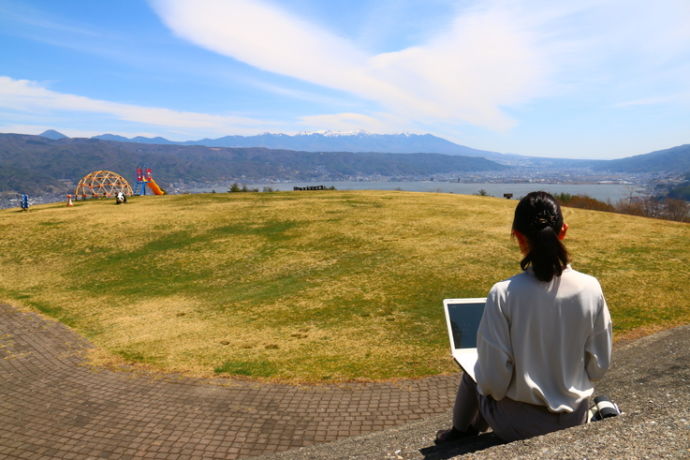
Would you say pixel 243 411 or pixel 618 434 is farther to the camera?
pixel 243 411

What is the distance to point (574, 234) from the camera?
66.6 feet

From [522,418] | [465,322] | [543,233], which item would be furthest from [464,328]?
[543,233]

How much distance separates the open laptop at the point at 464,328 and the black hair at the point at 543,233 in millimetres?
1377

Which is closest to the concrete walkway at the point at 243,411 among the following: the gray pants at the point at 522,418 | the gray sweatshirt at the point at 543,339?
the gray pants at the point at 522,418

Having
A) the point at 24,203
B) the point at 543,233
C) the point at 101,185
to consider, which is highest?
the point at 543,233

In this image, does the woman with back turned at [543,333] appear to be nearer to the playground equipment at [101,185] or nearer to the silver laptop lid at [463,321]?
the silver laptop lid at [463,321]

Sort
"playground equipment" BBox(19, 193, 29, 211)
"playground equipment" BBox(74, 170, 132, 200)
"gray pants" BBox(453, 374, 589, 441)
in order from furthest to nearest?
"playground equipment" BBox(74, 170, 132, 200)
"playground equipment" BBox(19, 193, 29, 211)
"gray pants" BBox(453, 374, 589, 441)

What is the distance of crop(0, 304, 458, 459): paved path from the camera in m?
6.65

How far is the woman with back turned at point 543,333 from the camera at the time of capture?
3059 mm

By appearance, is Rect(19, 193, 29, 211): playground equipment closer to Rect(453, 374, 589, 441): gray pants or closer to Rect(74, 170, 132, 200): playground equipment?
Rect(74, 170, 132, 200): playground equipment

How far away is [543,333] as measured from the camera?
313 centimetres

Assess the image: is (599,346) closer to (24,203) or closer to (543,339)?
(543,339)

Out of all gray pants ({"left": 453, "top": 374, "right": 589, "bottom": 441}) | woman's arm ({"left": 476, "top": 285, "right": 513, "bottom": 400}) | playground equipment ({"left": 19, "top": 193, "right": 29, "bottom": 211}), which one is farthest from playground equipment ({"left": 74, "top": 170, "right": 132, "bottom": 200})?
woman's arm ({"left": 476, "top": 285, "right": 513, "bottom": 400})

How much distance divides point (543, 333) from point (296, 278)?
1310 cm
